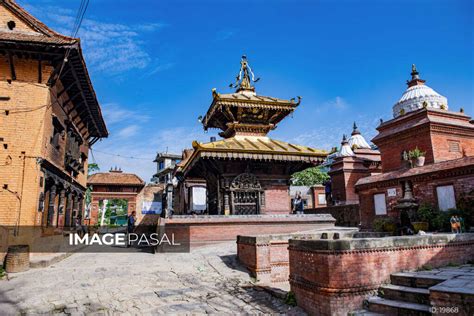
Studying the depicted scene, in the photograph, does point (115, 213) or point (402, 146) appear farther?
point (115, 213)

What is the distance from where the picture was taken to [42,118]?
13578 mm

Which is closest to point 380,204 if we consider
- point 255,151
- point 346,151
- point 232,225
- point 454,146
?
point 454,146

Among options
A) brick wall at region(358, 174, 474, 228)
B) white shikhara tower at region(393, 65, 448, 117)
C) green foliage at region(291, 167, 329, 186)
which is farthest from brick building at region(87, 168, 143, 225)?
white shikhara tower at region(393, 65, 448, 117)

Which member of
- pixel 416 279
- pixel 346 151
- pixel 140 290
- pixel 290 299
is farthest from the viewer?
pixel 346 151

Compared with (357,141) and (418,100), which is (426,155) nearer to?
(418,100)

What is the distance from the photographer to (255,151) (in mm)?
15820

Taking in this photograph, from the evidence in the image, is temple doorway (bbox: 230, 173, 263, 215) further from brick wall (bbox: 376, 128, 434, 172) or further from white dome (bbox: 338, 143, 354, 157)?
white dome (bbox: 338, 143, 354, 157)

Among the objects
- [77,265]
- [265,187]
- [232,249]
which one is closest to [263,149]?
[265,187]

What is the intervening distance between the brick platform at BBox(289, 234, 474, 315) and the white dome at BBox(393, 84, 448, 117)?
17979 mm

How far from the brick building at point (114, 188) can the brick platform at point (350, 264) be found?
37731 millimetres

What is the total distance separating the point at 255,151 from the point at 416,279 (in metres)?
10.4

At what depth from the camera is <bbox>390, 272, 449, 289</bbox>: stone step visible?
19.2ft

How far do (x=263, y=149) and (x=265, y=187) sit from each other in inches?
84.8

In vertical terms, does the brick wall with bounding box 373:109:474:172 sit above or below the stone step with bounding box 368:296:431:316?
above
